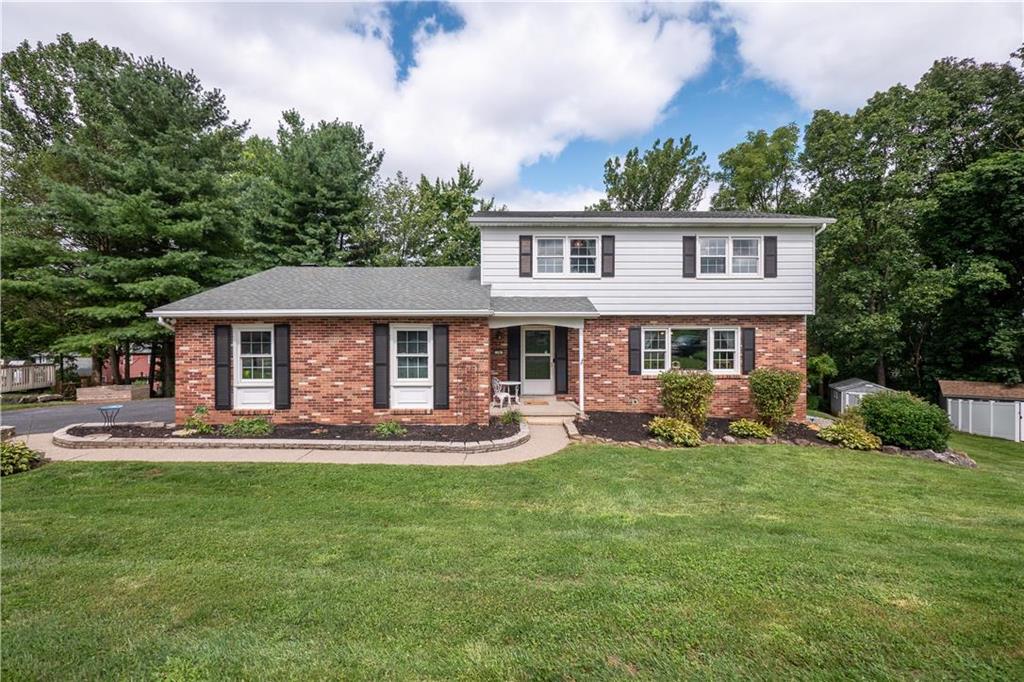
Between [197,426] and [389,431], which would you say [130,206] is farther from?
[389,431]

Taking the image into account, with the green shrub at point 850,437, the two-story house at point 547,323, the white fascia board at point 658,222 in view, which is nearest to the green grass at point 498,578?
the green shrub at point 850,437

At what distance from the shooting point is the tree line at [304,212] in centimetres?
1530

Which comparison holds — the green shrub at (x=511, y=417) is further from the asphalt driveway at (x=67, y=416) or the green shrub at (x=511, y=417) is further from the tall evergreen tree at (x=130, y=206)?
the tall evergreen tree at (x=130, y=206)

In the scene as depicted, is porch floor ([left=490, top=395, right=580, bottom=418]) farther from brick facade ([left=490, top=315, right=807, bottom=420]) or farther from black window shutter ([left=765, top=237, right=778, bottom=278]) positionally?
black window shutter ([left=765, top=237, right=778, bottom=278])

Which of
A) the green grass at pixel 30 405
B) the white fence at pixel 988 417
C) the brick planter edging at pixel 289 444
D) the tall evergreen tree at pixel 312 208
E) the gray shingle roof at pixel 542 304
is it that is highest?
the tall evergreen tree at pixel 312 208

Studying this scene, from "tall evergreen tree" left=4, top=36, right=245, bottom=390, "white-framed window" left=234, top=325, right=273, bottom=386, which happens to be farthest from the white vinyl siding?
"tall evergreen tree" left=4, top=36, right=245, bottom=390

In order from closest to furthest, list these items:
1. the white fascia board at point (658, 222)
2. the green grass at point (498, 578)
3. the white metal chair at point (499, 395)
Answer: the green grass at point (498, 578)
the white metal chair at point (499, 395)
the white fascia board at point (658, 222)

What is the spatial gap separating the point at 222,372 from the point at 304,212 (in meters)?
13.0

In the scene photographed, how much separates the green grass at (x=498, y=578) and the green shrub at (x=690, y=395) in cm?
308

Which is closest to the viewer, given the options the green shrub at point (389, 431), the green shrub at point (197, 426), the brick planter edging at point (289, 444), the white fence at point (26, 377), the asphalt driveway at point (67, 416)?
the brick planter edging at point (289, 444)

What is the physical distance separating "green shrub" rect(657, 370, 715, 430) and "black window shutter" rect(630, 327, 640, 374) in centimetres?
179

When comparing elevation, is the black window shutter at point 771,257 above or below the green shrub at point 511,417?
above

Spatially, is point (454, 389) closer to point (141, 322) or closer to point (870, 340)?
point (141, 322)

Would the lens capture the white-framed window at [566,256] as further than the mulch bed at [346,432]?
Yes
